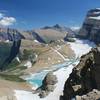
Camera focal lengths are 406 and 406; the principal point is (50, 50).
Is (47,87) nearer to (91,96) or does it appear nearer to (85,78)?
(85,78)

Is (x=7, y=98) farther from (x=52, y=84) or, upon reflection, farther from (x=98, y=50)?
(x=98, y=50)

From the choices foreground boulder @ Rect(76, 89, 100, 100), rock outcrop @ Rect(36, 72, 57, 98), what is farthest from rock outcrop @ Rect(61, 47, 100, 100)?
rock outcrop @ Rect(36, 72, 57, 98)

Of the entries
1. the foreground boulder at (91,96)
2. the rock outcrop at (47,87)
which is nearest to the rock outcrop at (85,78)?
the foreground boulder at (91,96)

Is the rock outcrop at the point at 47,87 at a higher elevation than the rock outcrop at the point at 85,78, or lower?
lower

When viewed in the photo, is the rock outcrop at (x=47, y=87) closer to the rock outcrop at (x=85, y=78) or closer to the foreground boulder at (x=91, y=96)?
the rock outcrop at (x=85, y=78)

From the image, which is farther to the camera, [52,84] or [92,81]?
[52,84]

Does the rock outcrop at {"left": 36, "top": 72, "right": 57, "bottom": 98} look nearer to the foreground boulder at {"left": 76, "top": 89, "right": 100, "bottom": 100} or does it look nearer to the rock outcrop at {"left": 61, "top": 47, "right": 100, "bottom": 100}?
the rock outcrop at {"left": 61, "top": 47, "right": 100, "bottom": 100}

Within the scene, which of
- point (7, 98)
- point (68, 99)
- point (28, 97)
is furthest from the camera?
point (28, 97)

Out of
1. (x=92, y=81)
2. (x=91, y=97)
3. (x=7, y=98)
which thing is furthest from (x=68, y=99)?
(x=91, y=97)
